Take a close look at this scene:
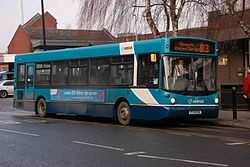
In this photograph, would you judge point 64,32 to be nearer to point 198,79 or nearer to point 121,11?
point 121,11

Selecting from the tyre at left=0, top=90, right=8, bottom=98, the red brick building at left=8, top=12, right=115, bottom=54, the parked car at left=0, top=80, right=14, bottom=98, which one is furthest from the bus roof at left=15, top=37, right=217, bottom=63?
the red brick building at left=8, top=12, right=115, bottom=54

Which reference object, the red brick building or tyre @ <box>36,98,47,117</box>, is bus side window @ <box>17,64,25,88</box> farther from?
the red brick building

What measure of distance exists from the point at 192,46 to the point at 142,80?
202 centimetres

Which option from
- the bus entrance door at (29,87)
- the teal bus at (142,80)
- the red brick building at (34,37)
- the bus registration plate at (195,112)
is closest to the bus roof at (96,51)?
the teal bus at (142,80)

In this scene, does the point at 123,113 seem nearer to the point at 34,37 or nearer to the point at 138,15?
the point at 138,15

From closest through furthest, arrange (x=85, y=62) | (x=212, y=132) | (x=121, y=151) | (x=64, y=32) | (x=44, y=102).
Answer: (x=121, y=151), (x=212, y=132), (x=85, y=62), (x=44, y=102), (x=64, y=32)

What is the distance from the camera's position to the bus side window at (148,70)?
50.0ft

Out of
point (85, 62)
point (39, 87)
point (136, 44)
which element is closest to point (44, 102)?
point (39, 87)

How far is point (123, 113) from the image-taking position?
16562 mm

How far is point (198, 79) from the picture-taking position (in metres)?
15.8

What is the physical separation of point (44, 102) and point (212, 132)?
894 centimetres

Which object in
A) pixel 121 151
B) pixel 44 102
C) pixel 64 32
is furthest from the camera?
pixel 64 32

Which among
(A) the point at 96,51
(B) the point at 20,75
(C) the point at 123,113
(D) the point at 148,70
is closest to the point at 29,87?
(B) the point at 20,75

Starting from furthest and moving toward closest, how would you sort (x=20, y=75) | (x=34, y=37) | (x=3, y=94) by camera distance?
(x=34, y=37)
(x=3, y=94)
(x=20, y=75)
